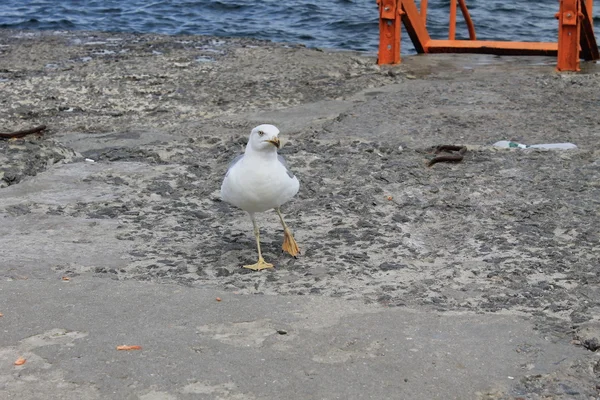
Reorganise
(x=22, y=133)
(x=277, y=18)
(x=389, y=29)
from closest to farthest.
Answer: (x=22, y=133)
(x=389, y=29)
(x=277, y=18)

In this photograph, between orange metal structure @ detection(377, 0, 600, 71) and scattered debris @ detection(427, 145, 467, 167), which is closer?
scattered debris @ detection(427, 145, 467, 167)

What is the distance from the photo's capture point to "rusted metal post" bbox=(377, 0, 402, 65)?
1016 cm

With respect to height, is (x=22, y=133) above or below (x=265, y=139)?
below

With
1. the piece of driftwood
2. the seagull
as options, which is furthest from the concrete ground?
the seagull

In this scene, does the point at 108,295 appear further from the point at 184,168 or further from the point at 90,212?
the point at 184,168

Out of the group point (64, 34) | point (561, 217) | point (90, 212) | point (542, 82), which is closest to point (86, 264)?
point (90, 212)

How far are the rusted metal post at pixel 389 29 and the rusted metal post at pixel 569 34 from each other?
1747 mm

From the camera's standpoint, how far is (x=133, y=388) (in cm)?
336

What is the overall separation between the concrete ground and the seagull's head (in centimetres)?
65

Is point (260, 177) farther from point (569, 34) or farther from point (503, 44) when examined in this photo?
point (503, 44)

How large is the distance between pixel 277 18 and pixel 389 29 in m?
6.38

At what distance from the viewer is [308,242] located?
5230mm

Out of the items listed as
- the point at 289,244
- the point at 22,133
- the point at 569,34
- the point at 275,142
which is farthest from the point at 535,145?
the point at 22,133

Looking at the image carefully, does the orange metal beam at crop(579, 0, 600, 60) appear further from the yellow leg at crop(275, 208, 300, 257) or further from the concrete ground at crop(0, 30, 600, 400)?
the yellow leg at crop(275, 208, 300, 257)
